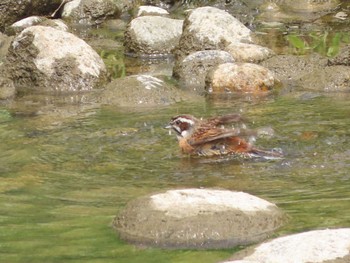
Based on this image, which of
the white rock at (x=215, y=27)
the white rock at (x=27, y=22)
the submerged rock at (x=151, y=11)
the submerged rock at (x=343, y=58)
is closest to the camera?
the submerged rock at (x=343, y=58)

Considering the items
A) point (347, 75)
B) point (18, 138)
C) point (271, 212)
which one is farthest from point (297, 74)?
point (271, 212)

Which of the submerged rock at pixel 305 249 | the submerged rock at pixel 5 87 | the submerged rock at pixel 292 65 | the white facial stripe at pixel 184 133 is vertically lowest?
the submerged rock at pixel 5 87

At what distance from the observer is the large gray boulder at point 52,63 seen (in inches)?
563

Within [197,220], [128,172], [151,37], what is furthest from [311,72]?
[197,220]

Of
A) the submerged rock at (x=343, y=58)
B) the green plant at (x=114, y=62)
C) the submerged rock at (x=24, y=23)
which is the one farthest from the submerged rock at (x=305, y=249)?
the submerged rock at (x=24, y=23)

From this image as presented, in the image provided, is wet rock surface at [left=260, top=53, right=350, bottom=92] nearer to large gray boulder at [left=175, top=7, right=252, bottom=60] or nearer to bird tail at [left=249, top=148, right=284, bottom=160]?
large gray boulder at [left=175, top=7, right=252, bottom=60]

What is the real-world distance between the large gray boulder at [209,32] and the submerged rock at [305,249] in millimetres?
11884

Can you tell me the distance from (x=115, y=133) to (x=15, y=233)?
4501 millimetres

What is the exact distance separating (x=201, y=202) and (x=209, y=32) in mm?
11245

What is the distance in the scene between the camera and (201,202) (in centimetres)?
554

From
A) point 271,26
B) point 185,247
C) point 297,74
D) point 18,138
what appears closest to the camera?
point 185,247

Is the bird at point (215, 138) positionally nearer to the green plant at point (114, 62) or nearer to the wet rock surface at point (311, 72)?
the wet rock surface at point (311, 72)

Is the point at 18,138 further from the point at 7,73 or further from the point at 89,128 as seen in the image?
the point at 7,73

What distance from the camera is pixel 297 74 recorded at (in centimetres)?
1442
